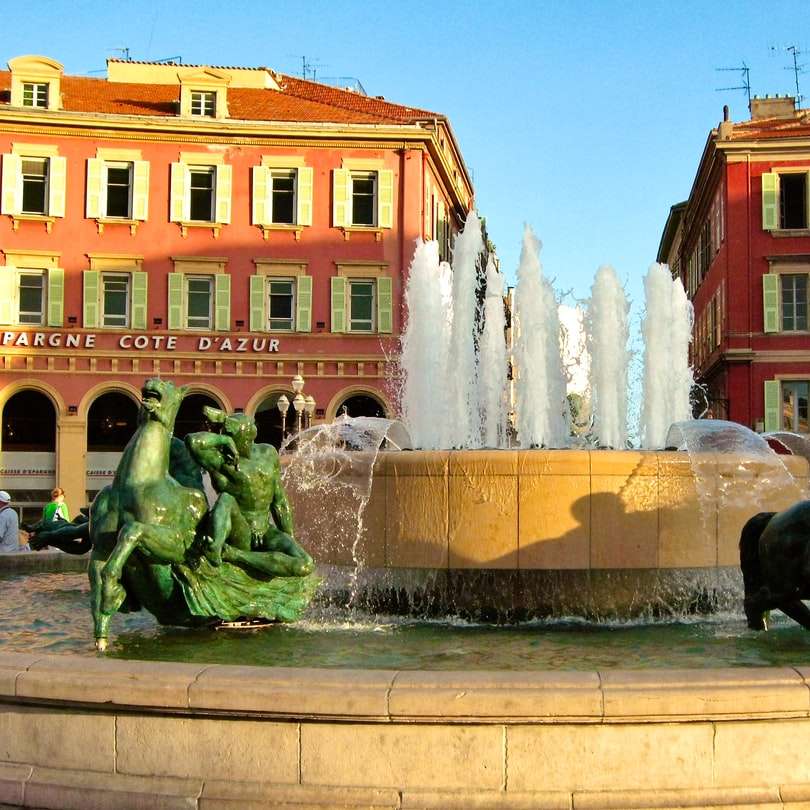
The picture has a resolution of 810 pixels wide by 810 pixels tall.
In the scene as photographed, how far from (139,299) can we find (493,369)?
487 inches

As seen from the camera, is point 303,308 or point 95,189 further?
point 95,189

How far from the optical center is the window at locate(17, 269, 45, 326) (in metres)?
34.6

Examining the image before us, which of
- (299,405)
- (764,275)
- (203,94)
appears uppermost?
(203,94)

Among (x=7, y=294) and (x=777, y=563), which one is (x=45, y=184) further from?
(x=777, y=563)

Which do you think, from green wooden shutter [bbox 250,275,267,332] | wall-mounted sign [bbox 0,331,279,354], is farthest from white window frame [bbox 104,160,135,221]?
green wooden shutter [bbox 250,275,267,332]

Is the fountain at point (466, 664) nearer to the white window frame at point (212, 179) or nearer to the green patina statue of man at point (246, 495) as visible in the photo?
the green patina statue of man at point (246, 495)

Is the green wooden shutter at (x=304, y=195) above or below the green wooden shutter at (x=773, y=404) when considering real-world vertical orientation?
above

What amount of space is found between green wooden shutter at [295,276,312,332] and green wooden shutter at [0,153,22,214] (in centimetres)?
868

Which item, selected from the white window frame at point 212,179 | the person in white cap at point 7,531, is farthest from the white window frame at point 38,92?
the person in white cap at point 7,531

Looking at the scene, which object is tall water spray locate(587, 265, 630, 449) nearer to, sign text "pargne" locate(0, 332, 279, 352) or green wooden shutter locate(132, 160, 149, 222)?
sign text "pargne" locate(0, 332, 279, 352)

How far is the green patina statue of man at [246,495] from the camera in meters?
6.79

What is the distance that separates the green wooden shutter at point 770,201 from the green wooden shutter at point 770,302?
1657 mm

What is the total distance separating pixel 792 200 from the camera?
3809cm

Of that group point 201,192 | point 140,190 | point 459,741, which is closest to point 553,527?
point 459,741
